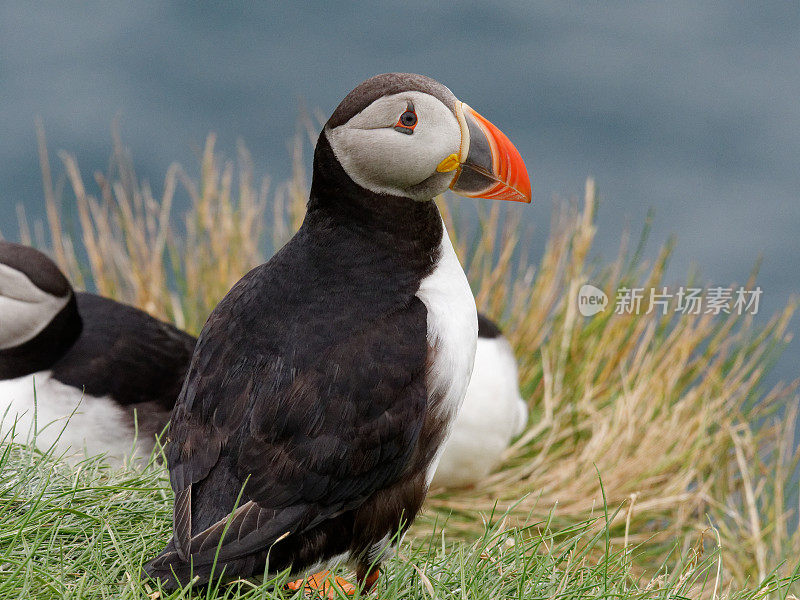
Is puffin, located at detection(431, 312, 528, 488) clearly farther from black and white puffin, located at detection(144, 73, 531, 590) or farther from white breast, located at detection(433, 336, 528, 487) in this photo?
black and white puffin, located at detection(144, 73, 531, 590)

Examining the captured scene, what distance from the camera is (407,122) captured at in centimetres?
240

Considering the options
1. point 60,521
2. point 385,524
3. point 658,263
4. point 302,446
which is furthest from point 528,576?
point 658,263

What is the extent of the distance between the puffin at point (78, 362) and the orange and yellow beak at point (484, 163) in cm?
229

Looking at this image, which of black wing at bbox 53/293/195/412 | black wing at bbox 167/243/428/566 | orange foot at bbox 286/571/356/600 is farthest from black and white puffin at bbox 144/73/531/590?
black wing at bbox 53/293/195/412

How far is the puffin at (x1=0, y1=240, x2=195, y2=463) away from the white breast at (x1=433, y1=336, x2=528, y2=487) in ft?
5.12

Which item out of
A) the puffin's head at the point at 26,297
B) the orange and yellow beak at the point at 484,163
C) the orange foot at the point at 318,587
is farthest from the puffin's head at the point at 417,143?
the puffin's head at the point at 26,297

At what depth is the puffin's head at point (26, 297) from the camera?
4.45 meters

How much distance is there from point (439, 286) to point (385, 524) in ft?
2.09

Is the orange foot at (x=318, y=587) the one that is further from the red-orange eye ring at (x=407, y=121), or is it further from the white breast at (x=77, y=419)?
the white breast at (x=77, y=419)

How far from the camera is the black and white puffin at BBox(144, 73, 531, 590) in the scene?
2.32m

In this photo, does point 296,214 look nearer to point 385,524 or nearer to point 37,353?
point 37,353

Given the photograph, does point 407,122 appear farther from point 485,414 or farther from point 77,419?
point 485,414

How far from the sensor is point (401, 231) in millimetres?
2504

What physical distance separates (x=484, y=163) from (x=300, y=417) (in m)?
0.80
